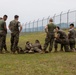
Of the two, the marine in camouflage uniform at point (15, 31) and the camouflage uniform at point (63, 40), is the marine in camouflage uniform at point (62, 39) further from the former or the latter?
the marine in camouflage uniform at point (15, 31)

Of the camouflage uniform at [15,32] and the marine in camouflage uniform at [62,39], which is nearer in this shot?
the camouflage uniform at [15,32]

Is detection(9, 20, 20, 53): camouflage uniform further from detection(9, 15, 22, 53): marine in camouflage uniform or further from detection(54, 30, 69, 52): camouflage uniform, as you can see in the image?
detection(54, 30, 69, 52): camouflage uniform

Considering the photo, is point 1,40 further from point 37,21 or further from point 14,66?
point 37,21

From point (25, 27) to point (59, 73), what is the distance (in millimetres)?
56222

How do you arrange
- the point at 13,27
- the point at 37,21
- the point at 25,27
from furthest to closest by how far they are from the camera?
the point at 25,27 < the point at 37,21 < the point at 13,27

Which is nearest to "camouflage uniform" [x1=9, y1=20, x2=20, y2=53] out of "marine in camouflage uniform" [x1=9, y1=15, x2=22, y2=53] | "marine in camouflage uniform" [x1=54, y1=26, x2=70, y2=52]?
"marine in camouflage uniform" [x1=9, y1=15, x2=22, y2=53]

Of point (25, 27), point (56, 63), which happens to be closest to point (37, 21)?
point (25, 27)

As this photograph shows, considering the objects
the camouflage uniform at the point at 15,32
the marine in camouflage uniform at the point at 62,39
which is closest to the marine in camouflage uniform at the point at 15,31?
the camouflage uniform at the point at 15,32

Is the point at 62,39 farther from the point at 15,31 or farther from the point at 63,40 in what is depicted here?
the point at 15,31

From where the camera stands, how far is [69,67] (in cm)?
1254

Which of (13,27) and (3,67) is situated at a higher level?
(13,27)

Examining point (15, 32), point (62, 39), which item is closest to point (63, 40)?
point (62, 39)

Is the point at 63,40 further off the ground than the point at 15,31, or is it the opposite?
the point at 15,31

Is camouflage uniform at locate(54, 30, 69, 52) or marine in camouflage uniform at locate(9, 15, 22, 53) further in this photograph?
camouflage uniform at locate(54, 30, 69, 52)
